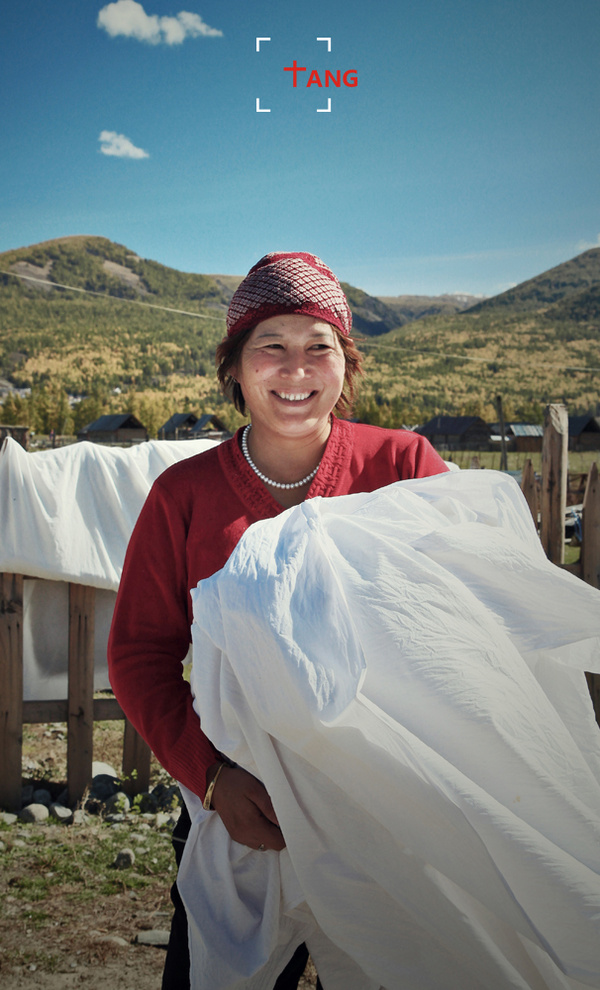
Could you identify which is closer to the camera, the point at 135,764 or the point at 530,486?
the point at 135,764

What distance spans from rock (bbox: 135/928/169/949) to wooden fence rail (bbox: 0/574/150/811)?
4.91 ft

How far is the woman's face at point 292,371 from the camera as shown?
143 cm

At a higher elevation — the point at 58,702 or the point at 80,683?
the point at 80,683

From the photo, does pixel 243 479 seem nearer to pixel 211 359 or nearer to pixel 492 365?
pixel 492 365

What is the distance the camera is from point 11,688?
3777 mm

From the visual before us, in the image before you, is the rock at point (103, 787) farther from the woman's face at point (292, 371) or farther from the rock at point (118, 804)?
the woman's face at point (292, 371)

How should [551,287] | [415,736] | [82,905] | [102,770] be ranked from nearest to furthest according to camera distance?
[415,736] → [82,905] → [102,770] → [551,287]

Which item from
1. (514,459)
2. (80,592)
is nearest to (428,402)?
(514,459)

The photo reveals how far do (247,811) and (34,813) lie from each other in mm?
3271

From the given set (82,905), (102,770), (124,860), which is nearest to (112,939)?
(82,905)

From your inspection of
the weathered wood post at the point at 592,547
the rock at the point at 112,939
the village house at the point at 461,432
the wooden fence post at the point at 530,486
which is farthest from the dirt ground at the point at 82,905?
the village house at the point at 461,432

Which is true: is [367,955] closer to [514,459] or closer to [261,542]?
[261,542]

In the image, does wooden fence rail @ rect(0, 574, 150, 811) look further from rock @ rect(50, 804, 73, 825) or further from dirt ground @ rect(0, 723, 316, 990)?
dirt ground @ rect(0, 723, 316, 990)

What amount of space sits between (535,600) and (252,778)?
0.66m
